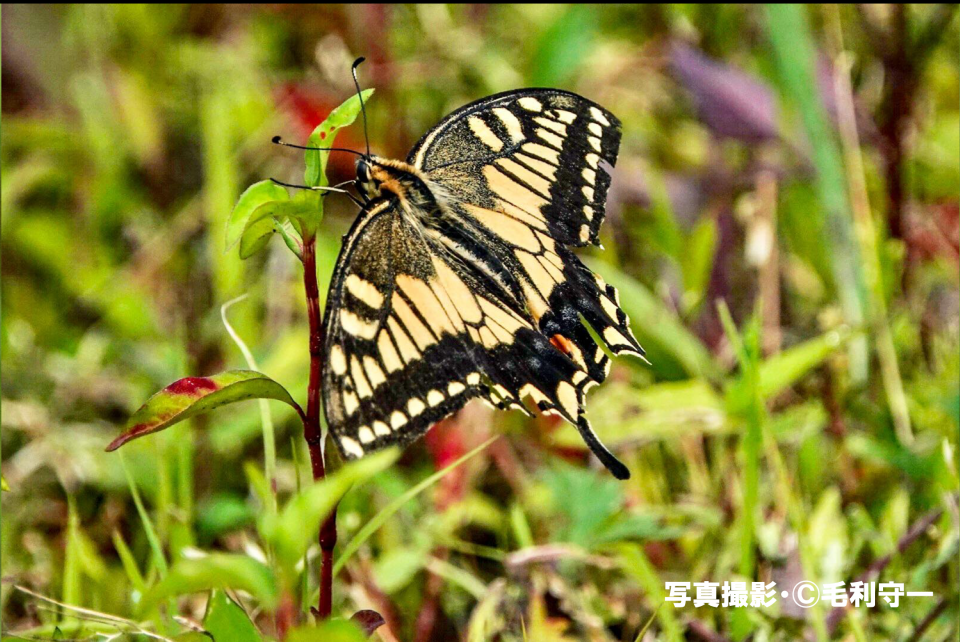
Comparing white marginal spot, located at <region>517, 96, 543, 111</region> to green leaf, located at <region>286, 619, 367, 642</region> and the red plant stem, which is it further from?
green leaf, located at <region>286, 619, 367, 642</region>

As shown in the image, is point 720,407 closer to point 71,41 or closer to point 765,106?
point 765,106

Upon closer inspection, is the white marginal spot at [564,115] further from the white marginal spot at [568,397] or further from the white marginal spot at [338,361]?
the white marginal spot at [338,361]

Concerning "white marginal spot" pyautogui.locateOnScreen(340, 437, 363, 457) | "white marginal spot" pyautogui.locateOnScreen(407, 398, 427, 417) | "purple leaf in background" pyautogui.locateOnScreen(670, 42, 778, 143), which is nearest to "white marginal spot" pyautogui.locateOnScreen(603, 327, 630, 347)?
"white marginal spot" pyautogui.locateOnScreen(407, 398, 427, 417)

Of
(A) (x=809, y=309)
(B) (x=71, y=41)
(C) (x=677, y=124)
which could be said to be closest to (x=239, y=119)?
(B) (x=71, y=41)

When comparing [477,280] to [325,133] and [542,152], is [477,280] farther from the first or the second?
[325,133]

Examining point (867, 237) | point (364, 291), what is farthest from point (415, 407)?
point (867, 237)

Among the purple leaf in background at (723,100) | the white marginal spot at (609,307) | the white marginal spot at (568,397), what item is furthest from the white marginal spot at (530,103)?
the purple leaf in background at (723,100)
